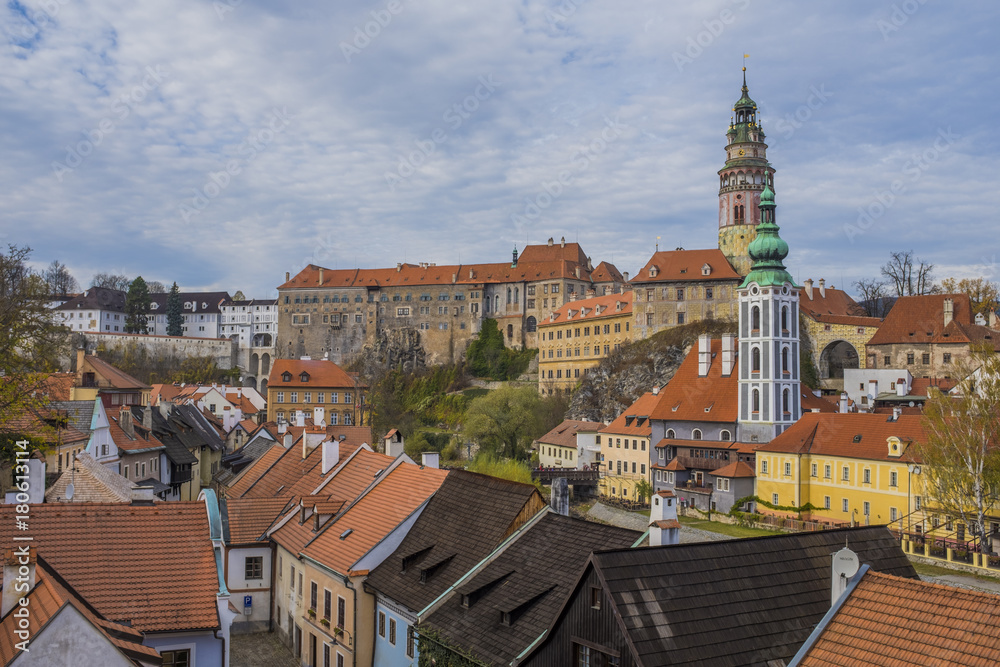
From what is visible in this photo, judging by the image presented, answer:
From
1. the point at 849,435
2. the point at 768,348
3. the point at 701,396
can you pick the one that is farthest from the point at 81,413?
the point at 768,348

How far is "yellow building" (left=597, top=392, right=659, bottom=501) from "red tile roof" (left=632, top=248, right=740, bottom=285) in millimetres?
20141

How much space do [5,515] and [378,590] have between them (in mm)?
7602

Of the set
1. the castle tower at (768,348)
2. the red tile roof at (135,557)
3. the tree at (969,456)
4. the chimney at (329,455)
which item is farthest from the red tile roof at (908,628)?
the castle tower at (768,348)

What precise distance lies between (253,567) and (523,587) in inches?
456

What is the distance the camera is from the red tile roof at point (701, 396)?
54688 millimetres

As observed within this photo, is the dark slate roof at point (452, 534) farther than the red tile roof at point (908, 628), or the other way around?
the dark slate roof at point (452, 534)

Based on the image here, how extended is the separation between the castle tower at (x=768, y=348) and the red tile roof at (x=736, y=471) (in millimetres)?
4851

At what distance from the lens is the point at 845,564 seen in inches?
438

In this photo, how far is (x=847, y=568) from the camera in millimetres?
11094

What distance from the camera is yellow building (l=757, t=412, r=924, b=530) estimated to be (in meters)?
38.3

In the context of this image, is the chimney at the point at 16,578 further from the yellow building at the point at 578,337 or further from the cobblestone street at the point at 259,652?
the yellow building at the point at 578,337

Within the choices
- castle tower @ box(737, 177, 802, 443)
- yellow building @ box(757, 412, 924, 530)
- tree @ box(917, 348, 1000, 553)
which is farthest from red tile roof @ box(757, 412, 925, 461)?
castle tower @ box(737, 177, 802, 443)

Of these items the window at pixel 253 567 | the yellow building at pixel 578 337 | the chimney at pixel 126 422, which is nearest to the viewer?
the window at pixel 253 567

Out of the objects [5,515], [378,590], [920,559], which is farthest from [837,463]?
[5,515]
